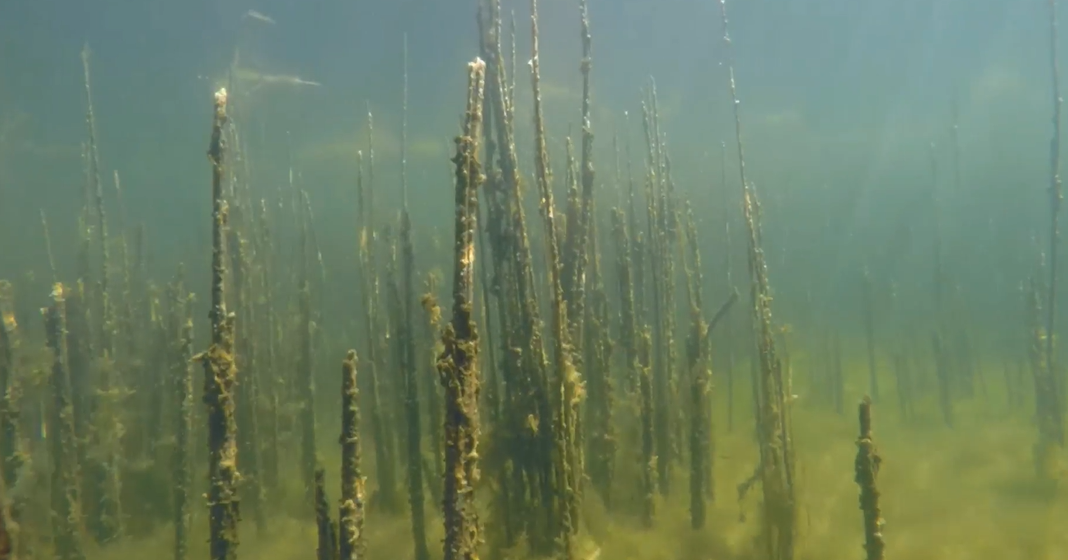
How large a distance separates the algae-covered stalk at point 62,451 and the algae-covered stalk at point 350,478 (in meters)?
3.87

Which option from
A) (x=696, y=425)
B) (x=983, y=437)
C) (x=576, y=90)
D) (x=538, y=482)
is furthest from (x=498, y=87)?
(x=576, y=90)

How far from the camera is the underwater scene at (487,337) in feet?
13.6

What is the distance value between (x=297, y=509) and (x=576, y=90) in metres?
14.0

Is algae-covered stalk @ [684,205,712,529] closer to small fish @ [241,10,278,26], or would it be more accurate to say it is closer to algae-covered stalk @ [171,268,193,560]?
algae-covered stalk @ [171,268,193,560]

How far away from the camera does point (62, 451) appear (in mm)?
6047

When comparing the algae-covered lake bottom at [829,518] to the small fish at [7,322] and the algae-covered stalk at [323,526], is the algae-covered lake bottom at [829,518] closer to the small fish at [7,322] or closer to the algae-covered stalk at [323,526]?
the algae-covered stalk at [323,526]

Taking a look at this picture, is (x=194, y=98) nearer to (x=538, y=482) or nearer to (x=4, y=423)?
(x=4, y=423)

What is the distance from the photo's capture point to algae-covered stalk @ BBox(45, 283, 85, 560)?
5434mm

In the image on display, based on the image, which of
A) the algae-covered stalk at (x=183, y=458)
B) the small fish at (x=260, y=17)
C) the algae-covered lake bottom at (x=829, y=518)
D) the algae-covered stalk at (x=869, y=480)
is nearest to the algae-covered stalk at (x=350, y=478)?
the algae-covered lake bottom at (x=829, y=518)

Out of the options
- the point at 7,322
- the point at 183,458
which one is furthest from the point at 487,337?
the point at 7,322

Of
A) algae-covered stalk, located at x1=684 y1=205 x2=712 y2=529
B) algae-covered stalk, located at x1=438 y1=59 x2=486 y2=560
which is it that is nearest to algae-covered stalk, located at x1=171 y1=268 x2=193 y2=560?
algae-covered stalk, located at x1=438 y1=59 x2=486 y2=560

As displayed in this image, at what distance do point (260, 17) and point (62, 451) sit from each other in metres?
12.4

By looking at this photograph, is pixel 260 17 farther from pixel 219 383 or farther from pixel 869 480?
pixel 869 480

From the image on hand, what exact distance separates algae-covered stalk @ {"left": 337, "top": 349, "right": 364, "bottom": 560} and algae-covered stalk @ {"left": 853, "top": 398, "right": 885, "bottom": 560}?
2619mm
